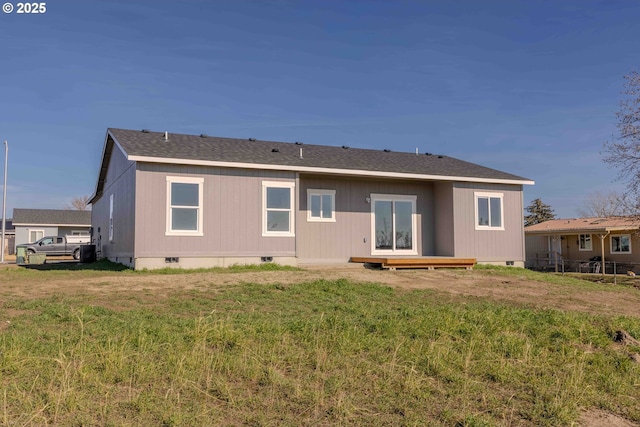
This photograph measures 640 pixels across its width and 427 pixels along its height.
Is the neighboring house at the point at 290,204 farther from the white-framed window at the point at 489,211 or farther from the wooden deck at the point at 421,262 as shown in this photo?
the wooden deck at the point at 421,262

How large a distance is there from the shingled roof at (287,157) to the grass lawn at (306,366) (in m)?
6.70

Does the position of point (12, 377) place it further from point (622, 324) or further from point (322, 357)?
point (622, 324)

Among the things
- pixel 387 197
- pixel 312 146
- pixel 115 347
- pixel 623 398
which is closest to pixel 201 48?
pixel 312 146

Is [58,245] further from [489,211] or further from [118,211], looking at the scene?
[489,211]

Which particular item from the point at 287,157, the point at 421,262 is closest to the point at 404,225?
the point at 421,262

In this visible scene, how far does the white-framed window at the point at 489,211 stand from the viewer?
17.8 m

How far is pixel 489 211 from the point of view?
59.1 ft

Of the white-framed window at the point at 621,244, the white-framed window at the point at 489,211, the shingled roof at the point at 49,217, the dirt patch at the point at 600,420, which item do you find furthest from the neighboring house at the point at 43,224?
the dirt patch at the point at 600,420

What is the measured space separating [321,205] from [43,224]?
3168cm

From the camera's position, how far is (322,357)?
17.8ft

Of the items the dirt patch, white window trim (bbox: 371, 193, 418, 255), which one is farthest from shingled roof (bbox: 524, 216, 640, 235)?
the dirt patch

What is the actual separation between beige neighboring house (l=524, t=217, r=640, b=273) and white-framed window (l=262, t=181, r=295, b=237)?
16.0 metres

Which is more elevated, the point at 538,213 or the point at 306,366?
the point at 538,213

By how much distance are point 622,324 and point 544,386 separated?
11.8ft
